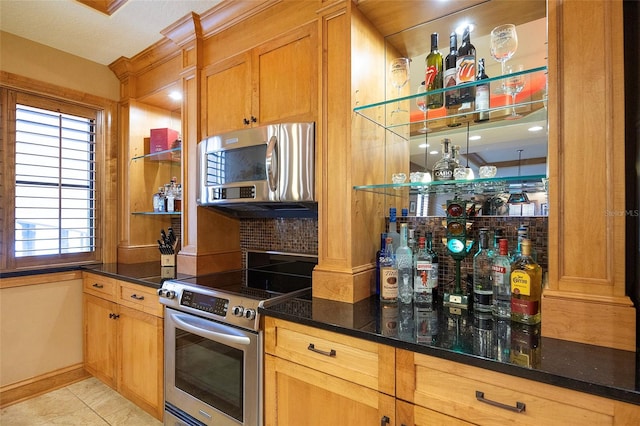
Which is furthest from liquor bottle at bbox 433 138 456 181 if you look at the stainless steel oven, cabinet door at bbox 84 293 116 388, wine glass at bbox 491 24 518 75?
cabinet door at bbox 84 293 116 388

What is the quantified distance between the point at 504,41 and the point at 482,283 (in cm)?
96

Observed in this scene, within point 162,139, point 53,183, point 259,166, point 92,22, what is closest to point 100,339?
point 53,183

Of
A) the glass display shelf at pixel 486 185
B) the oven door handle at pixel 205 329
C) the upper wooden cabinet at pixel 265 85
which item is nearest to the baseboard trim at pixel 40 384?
the oven door handle at pixel 205 329

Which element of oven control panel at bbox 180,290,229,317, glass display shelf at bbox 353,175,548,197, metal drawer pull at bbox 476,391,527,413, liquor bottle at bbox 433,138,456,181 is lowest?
metal drawer pull at bbox 476,391,527,413

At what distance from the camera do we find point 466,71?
1.35 meters

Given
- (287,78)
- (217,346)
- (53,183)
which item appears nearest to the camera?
(217,346)

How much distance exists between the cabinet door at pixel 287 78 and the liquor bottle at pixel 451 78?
24.7 inches

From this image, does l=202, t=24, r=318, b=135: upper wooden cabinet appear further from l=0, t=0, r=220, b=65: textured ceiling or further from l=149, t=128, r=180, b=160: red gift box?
l=149, t=128, r=180, b=160: red gift box

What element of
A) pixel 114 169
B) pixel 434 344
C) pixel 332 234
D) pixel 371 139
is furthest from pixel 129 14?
pixel 434 344

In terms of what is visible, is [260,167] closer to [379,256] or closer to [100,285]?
[379,256]

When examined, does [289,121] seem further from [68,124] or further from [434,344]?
[68,124]

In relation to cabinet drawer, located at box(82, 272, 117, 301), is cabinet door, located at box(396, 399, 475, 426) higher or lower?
lower

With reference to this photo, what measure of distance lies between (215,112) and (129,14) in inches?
32.1

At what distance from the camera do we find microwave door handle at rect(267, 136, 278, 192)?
1712mm
